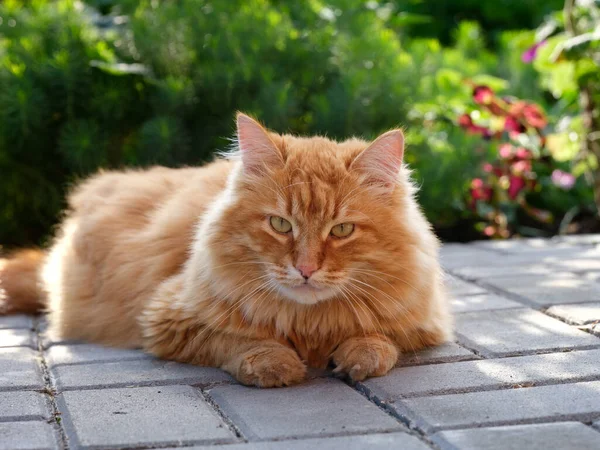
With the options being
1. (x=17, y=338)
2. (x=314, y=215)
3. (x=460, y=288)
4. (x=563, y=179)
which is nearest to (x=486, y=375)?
(x=314, y=215)

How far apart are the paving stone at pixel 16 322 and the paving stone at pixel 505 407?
6.35ft

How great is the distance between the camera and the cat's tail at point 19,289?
159 inches

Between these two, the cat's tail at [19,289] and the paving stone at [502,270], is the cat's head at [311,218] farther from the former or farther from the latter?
the paving stone at [502,270]

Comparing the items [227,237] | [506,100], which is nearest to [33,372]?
[227,237]

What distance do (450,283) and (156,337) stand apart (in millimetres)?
1838

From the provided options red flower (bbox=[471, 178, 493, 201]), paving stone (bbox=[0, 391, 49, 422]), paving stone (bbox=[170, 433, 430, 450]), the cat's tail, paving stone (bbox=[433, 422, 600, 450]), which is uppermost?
red flower (bbox=[471, 178, 493, 201])

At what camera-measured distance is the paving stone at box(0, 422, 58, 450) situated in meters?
2.25

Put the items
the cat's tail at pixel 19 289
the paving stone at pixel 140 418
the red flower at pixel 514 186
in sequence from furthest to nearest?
the red flower at pixel 514 186 → the cat's tail at pixel 19 289 → the paving stone at pixel 140 418

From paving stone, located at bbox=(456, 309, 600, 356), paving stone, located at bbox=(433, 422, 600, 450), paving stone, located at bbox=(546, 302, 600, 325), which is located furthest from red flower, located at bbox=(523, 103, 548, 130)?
paving stone, located at bbox=(433, 422, 600, 450)

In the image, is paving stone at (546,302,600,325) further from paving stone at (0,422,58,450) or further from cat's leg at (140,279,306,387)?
paving stone at (0,422,58,450)

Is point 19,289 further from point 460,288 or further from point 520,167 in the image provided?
point 520,167

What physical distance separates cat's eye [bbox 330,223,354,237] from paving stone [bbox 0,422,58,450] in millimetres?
1077

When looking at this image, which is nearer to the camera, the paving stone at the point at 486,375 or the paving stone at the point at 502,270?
the paving stone at the point at 486,375

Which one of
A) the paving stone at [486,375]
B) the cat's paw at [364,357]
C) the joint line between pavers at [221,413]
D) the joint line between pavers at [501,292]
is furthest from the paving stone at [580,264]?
the joint line between pavers at [221,413]
